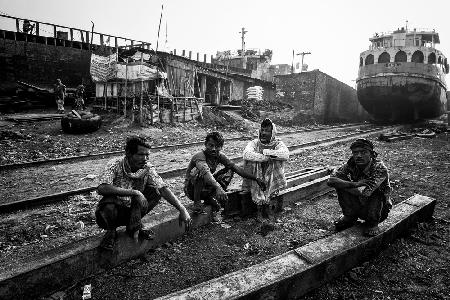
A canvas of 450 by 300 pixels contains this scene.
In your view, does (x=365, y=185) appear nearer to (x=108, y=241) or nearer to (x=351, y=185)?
(x=351, y=185)

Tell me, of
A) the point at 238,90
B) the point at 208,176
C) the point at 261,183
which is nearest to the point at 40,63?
the point at 238,90

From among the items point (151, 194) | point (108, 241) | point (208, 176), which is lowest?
point (108, 241)

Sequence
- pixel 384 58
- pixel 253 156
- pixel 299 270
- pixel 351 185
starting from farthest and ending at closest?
pixel 384 58, pixel 253 156, pixel 351 185, pixel 299 270

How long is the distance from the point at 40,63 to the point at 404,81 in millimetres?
23385

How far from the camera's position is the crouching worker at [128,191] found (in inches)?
103

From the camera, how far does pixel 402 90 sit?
18.3m

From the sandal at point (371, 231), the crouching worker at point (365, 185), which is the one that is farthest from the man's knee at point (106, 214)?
the sandal at point (371, 231)

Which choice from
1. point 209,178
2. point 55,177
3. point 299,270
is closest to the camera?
point 299,270

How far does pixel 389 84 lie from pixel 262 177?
61.0 ft

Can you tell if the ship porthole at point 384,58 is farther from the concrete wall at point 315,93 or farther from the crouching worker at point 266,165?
the crouching worker at point 266,165

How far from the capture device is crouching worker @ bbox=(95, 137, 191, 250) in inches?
103

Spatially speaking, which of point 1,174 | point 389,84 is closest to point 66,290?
point 1,174

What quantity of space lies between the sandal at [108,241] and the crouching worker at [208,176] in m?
1.16

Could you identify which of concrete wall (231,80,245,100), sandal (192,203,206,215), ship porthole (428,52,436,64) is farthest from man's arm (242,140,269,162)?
concrete wall (231,80,245,100)
